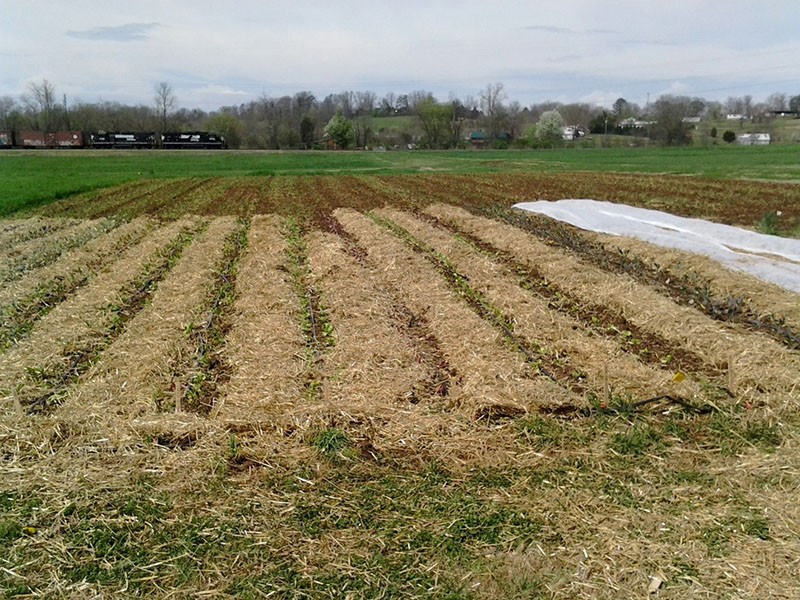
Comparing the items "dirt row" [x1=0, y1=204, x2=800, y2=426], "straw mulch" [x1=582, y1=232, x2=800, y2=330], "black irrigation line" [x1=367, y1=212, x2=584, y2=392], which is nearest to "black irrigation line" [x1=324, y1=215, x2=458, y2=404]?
"dirt row" [x1=0, y1=204, x2=800, y2=426]

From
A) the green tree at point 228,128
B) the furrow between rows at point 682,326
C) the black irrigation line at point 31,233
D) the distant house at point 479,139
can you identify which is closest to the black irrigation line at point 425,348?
the furrow between rows at point 682,326

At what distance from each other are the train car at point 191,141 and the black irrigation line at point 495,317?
73.1 m

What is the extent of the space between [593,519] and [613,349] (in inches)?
126

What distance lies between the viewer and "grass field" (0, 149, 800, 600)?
363 centimetres

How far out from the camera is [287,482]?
4.49 m

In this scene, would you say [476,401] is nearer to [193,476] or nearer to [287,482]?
[287,482]

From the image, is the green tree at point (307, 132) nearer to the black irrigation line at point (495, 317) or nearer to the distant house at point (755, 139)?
the distant house at point (755, 139)

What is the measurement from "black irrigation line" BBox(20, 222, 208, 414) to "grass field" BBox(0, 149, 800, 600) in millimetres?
44

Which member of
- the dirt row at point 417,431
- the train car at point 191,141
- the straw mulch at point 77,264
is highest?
the train car at point 191,141

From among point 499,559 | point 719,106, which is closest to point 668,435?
point 499,559

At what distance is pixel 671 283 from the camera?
10.2 m

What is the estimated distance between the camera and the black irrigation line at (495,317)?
636cm

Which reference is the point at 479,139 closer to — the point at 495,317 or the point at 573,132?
the point at 573,132

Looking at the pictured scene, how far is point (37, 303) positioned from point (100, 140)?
259 ft
